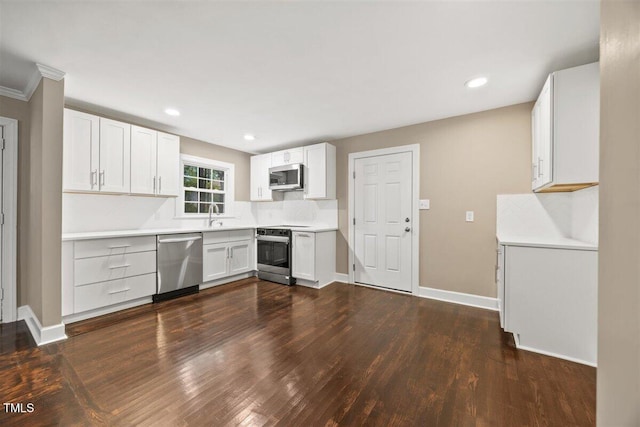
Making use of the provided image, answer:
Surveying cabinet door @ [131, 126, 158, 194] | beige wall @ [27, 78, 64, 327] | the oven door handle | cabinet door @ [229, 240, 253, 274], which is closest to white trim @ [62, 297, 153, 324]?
beige wall @ [27, 78, 64, 327]

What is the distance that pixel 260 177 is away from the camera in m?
4.99

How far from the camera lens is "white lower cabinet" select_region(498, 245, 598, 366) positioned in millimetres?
1999

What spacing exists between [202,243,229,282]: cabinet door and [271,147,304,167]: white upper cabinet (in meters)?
1.68

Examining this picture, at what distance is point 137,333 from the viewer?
247 cm

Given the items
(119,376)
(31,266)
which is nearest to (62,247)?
(31,266)

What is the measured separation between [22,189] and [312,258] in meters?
3.35

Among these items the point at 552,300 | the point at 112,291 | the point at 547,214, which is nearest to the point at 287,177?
the point at 112,291

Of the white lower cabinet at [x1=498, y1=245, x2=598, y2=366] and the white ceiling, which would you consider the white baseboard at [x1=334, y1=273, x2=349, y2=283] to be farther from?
the white ceiling

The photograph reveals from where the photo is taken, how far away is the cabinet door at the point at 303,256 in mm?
3971

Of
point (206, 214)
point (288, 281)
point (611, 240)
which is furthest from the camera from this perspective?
point (206, 214)

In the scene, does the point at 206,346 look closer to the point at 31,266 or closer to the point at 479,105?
the point at 31,266

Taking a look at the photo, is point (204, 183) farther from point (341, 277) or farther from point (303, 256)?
point (341, 277)

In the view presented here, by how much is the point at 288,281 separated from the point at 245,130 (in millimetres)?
2374

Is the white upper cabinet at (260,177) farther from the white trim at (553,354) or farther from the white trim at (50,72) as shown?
the white trim at (553,354)
